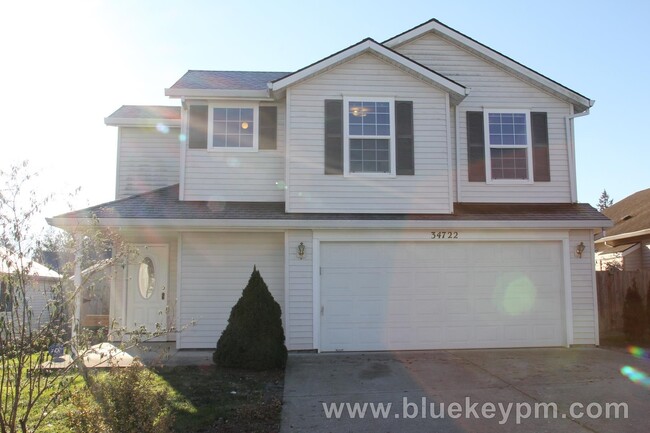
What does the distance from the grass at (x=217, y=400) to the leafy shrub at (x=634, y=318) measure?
27.9 feet

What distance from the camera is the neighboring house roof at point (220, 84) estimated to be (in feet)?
35.8

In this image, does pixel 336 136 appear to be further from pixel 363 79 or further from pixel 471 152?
pixel 471 152

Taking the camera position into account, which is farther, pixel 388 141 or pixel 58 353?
pixel 388 141

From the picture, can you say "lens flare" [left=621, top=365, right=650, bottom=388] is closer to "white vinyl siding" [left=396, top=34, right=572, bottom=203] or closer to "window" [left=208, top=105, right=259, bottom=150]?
"white vinyl siding" [left=396, top=34, right=572, bottom=203]

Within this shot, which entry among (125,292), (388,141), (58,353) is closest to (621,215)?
(388,141)

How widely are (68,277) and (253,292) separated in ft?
Answer: 14.5

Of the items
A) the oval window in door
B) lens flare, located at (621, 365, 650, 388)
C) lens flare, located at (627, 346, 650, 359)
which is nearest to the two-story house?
the oval window in door

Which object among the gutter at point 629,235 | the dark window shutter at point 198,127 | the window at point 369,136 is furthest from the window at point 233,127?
the gutter at point 629,235

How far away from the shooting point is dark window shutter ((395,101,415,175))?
35.2ft

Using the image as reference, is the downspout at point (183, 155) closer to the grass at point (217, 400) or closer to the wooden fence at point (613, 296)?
the grass at point (217, 400)

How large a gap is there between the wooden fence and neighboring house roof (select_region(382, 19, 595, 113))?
4.91 meters

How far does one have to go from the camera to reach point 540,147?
1158 centimetres

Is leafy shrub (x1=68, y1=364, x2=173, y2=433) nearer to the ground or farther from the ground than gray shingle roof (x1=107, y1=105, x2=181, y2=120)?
nearer to the ground

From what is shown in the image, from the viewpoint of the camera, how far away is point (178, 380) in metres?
7.79
